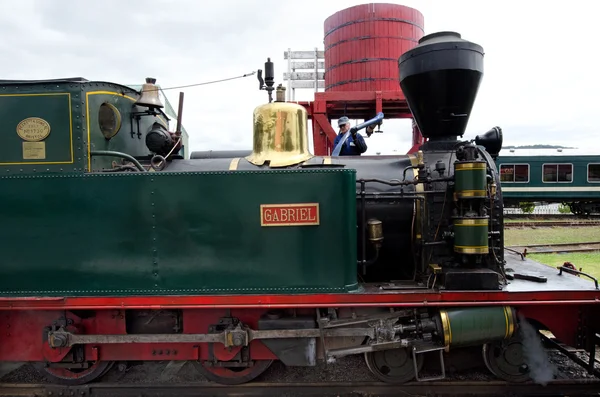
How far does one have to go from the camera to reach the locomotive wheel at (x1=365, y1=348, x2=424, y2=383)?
3.53m

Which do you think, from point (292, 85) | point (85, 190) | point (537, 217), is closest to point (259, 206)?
point (85, 190)

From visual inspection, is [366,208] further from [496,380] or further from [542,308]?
[496,380]

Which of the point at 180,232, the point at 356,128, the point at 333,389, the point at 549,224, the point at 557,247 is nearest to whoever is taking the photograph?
the point at 180,232

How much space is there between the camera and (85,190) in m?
3.26

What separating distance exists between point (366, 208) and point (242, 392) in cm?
205

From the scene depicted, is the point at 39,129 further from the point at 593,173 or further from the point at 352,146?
the point at 593,173

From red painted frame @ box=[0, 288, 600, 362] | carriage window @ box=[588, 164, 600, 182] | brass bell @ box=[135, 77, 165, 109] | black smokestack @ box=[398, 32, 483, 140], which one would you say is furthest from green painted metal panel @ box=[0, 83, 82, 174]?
carriage window @ box=[588, 164, 600, 182]

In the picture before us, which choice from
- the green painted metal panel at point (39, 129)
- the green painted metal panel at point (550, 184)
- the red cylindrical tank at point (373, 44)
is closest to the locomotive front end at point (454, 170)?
the green painted metal panel at point (39, 129)

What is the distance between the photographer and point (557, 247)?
9.45 m

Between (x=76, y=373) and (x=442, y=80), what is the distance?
14.4 feet

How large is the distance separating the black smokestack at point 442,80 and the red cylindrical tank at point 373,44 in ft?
19.9

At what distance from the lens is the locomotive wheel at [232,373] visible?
3.66m

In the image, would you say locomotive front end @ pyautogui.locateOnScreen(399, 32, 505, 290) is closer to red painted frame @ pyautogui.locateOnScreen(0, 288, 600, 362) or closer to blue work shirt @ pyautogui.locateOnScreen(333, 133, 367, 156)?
red painted frame @ pyautogui.locateOnScreen(0, 288, 600, 362)

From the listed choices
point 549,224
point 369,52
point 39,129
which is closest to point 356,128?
point 39,129
